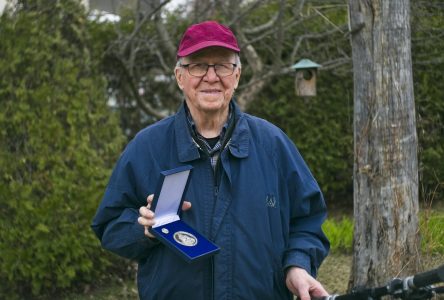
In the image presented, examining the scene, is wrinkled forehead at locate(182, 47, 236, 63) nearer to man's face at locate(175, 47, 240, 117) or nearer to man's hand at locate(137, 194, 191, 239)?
man's face at locate(175, 47, 240, 117)

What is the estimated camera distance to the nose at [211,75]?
9.71 feet

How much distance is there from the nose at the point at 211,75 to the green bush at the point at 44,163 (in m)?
3.59

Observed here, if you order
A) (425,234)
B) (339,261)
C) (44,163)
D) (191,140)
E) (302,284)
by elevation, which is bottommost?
(339,261)

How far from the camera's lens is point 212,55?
299 centimetres

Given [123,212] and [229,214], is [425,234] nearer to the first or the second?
[229,214]

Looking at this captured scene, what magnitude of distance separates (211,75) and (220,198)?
17.7 inches

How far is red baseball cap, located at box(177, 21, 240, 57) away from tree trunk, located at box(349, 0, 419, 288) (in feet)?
8.88

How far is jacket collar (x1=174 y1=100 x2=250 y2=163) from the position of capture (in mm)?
2941

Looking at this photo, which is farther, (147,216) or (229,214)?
(229,214)

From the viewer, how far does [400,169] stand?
5535 millimetres

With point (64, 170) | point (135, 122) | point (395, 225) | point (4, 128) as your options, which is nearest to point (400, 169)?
point (395, 225)

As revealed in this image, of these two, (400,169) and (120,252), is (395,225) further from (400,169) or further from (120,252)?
(120,252)

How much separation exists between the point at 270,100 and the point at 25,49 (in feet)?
13.4

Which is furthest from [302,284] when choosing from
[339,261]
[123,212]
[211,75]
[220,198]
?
[339,261]
